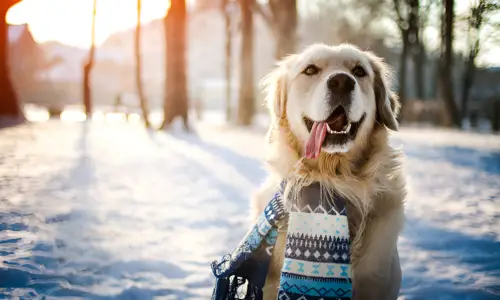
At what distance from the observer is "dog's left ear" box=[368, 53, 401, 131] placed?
8.73 ft

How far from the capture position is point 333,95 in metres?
2.42

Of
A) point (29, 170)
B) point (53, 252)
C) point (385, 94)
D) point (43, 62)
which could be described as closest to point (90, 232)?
point (53, 252)

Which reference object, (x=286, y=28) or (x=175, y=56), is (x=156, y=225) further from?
(x=286, y=28)

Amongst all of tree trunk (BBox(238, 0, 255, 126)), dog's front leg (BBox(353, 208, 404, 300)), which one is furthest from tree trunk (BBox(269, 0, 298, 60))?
dog's front leg (BBox(353, 208, 404, 300))

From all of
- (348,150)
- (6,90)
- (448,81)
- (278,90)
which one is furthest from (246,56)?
(348,150)

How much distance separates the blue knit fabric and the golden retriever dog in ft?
0.32

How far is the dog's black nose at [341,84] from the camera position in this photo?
2.40 metres

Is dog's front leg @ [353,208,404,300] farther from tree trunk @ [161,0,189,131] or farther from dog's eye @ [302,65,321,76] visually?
tree trunk @ [161,0,189,131]

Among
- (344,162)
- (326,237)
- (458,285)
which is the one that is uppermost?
(344,162)

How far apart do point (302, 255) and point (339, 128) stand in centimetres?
85

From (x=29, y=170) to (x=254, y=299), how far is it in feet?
13.8

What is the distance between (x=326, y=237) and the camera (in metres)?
2.09

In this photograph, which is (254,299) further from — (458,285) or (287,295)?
(458,285)

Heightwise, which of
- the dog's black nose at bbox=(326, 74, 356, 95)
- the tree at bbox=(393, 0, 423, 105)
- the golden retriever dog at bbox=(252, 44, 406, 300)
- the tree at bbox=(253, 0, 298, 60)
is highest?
the tree at bbox=(393, 0, 423, 105)
